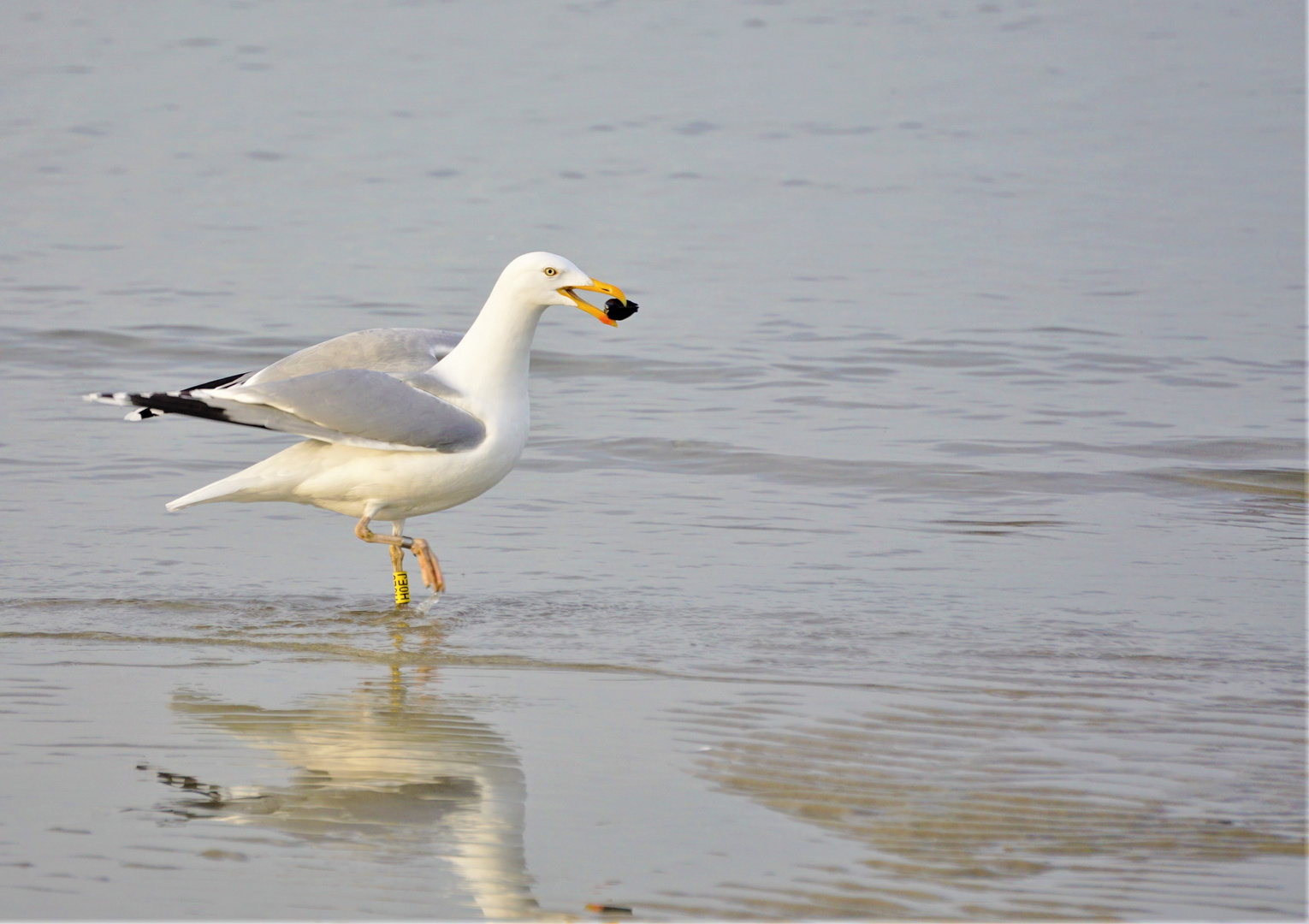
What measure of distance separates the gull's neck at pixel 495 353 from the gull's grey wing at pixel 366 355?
22 centimetres

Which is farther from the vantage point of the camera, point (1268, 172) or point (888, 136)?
point (888, 136)

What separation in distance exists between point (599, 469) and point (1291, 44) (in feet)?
60.2

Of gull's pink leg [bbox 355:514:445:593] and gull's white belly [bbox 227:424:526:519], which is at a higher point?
gull's white belly [bbox 227:424:526:519]

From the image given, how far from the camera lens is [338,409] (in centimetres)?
568

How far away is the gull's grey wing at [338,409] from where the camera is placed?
5637 millimetres

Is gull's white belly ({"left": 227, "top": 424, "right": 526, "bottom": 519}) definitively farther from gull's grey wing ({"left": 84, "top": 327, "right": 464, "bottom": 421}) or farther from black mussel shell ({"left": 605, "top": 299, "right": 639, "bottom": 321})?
black mussel shell ({"left": 605, "top": 299, "right": 639, "bottom": 321})

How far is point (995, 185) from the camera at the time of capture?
16.3 meters

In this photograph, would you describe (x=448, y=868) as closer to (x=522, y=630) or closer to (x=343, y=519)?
(x=522, y=630)

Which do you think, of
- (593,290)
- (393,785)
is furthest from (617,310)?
(393,785)

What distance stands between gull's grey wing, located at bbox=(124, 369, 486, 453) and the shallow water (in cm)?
69

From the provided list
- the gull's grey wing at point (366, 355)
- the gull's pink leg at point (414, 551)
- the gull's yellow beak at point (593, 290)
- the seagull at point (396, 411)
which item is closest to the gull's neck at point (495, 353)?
the seagull at point (396, 411)

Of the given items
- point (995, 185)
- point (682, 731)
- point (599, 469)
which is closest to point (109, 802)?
point (682, 731)

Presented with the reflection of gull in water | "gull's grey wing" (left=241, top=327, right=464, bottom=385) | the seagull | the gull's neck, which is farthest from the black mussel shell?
the reflection of gull in water

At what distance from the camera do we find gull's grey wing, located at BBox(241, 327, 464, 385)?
235 inches
